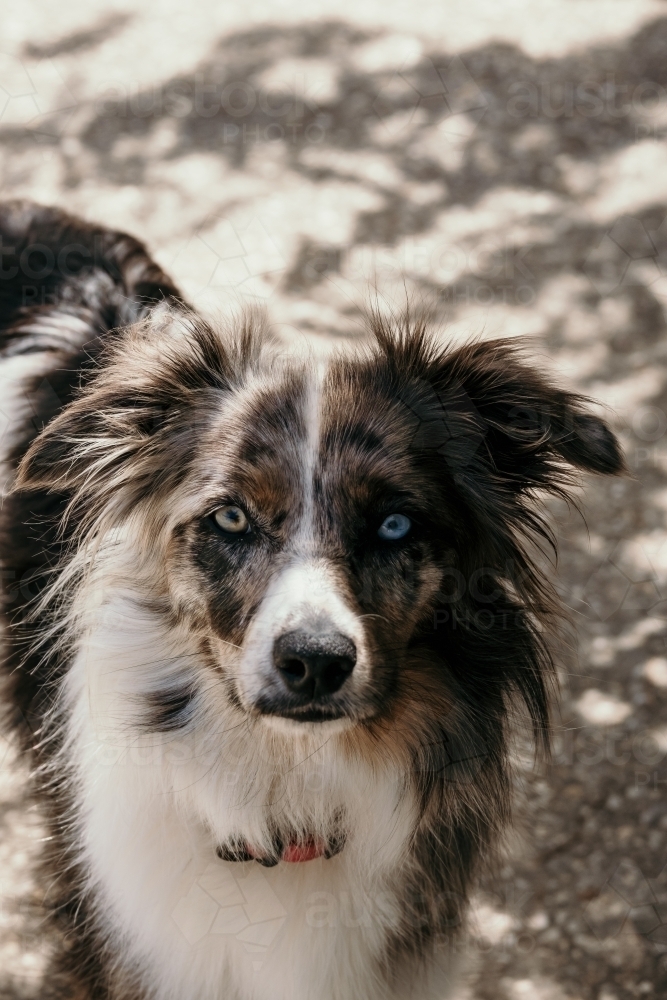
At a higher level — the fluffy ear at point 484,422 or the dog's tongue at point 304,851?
the fluffy ear at point 484,422

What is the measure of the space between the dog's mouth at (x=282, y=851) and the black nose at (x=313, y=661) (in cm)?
60

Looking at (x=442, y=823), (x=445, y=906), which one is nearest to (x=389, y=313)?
(x=442, y=823)

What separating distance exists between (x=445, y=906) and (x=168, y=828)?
0.83m

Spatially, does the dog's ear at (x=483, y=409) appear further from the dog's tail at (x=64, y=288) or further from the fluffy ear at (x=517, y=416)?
the dog's tail at (x=64, y=288)

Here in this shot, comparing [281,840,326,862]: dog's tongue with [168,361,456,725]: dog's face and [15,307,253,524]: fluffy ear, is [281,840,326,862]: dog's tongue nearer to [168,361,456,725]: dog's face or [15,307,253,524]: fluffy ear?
[168,361,456,725]: dog's face

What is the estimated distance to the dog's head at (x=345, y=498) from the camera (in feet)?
7.87

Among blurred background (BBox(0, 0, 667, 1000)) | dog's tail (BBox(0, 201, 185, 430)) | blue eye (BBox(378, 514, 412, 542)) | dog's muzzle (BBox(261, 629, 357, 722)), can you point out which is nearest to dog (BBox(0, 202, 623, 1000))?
blue eye (BBox(378, 514, 412, 542))

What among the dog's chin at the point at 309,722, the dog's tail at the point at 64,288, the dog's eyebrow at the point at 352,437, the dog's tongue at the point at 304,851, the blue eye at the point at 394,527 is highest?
the dog's tail at the point at 64,288

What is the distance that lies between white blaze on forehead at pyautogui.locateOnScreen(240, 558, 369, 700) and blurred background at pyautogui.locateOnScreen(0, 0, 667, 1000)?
Answer: 2.20 meters

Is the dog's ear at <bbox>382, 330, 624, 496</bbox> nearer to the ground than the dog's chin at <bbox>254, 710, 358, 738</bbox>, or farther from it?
farther from it

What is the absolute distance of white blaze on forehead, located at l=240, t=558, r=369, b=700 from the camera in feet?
7.28

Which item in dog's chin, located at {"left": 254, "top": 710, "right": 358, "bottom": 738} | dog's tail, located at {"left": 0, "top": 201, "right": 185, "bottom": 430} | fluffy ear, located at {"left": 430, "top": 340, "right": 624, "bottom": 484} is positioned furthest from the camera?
dog's tail, located at {"left": 0, "top": 201, "right": 185, "bottom": 430}

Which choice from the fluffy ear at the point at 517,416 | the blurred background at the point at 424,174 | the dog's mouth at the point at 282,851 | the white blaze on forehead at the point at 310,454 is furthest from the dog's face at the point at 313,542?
the blurred background at the point at 424,174

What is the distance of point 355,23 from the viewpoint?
21.7 feet
